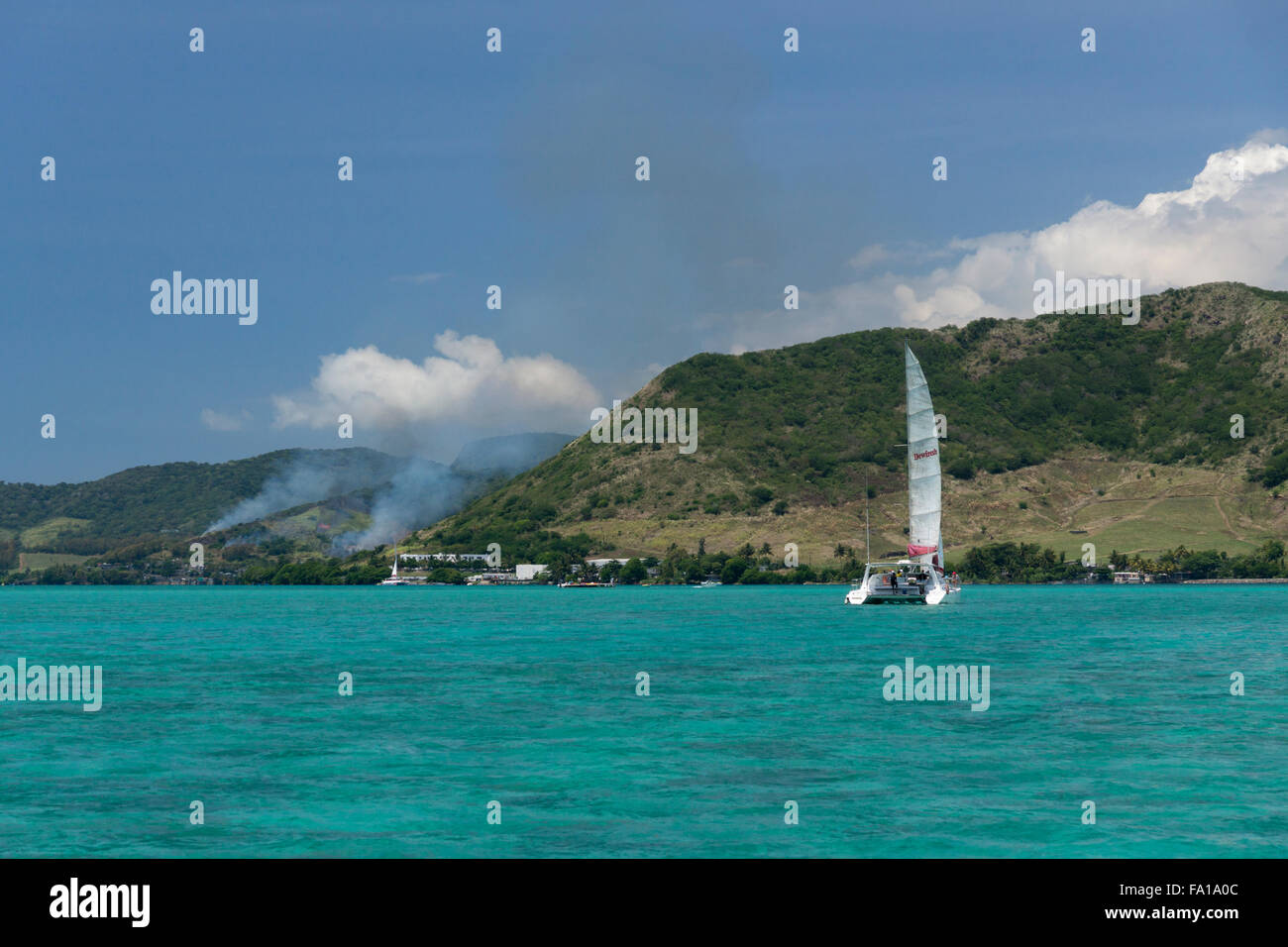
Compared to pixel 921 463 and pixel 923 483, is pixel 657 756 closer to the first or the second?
pixel 923 483

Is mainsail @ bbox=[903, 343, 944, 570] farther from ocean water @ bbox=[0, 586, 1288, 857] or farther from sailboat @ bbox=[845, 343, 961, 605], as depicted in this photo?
ocean water @ bbox=[0, 586, 1288, 857]

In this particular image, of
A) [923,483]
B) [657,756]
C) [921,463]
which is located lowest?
[657,756]

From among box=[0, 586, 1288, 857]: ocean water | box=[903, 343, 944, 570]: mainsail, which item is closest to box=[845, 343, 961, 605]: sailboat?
box=[903, 343, 944, 570]: mainsail

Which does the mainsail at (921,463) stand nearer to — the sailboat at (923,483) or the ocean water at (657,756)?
the sailboat at (923,483)

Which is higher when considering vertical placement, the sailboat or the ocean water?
the sailboat

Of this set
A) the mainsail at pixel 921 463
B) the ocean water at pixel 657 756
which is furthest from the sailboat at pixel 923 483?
the ocean water at pixel 657 756

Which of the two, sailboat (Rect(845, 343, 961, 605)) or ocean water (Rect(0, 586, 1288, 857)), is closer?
ocean water (Rect(0, 586, 1288, 857))

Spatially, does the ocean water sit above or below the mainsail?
below

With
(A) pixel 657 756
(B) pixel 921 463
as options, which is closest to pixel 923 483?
(B) pixel 921 463
